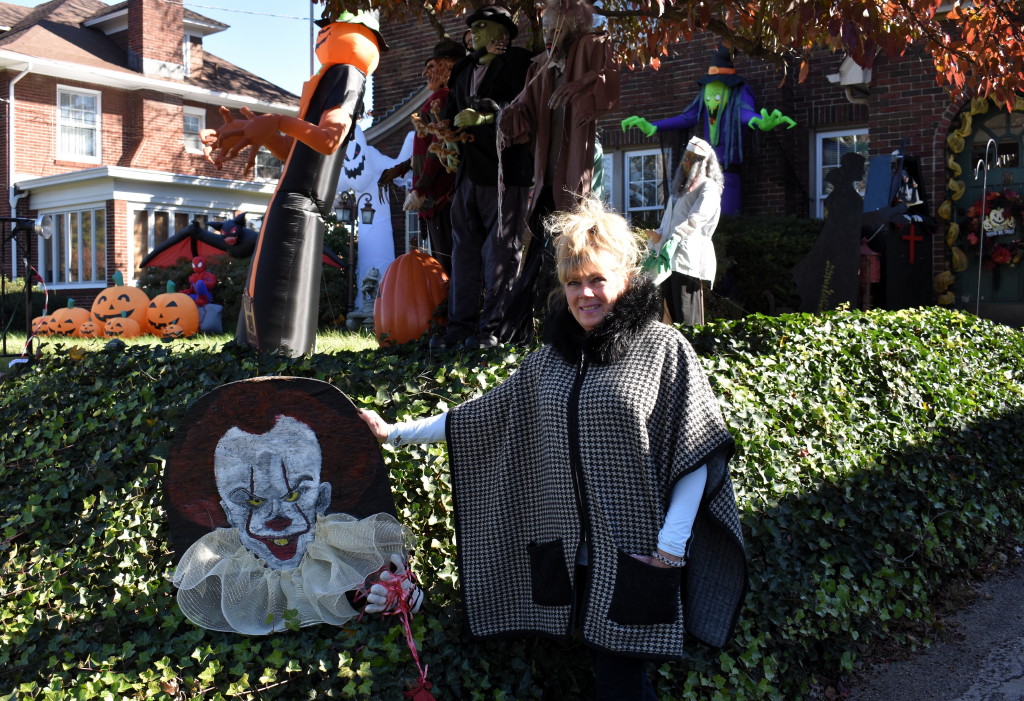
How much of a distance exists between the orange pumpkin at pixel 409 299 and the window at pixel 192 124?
952 inches

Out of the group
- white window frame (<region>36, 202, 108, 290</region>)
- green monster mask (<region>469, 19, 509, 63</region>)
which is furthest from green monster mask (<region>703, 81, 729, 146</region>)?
white window frame (<region>36, 202, 108, 290</region>)

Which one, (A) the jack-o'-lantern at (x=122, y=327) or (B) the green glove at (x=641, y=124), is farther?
(B) the green glove at (x=641, y=124)

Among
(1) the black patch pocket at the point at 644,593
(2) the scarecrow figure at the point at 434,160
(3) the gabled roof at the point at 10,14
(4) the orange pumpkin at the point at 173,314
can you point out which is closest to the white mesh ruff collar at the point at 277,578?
(1) the black patch pocket at the point at 644,593

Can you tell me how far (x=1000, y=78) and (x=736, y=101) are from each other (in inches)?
273

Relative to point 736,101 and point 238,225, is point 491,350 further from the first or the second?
point 238,225

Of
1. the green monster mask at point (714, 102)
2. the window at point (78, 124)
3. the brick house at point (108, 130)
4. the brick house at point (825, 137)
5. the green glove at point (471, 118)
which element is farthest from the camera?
the window at point (78, 124)

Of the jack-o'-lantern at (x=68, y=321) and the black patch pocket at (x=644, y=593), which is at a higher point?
the jack-o'-lantern at (x=68, y=321)

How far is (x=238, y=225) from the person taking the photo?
1603cm

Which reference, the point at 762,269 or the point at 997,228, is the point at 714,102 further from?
the point at 997,228

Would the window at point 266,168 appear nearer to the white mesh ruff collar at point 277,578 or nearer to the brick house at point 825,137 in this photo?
the brick house at point 825,137

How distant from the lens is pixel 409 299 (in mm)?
6727

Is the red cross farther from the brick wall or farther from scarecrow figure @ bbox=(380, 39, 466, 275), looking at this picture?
the brick wall

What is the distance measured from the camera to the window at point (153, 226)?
25.5 meters

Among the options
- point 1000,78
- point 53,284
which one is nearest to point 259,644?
point 1000,78
